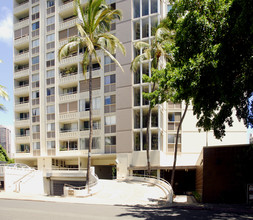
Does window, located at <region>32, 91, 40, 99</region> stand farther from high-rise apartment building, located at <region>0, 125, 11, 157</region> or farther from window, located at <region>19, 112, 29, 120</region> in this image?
high-rise apartment building, located at <region>0, 125, 11, 157</region>

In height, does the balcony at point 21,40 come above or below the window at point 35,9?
below

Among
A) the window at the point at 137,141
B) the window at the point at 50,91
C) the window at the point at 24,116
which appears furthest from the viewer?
the window at the point at 24,116

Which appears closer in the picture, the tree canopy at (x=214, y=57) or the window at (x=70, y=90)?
the tree canopy at (x=214, y=57)

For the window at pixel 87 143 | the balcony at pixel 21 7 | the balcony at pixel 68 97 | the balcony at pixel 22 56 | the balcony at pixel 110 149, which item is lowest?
the balcony at pixel 110 149

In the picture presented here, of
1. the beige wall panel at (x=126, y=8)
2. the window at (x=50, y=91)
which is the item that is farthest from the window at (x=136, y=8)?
the window at (x=50, y=91)

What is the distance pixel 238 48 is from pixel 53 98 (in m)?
A: 29.2

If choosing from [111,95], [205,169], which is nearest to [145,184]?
[205,169]

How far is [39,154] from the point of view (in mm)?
36000

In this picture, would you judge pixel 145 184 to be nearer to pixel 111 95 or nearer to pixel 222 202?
pixel 222 202

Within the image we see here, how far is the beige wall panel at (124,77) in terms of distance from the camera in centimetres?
3088

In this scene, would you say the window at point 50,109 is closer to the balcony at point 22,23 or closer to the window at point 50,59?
the window at point 50,59

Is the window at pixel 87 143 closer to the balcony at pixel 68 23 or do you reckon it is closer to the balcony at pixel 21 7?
the balcony at pixel 68 23

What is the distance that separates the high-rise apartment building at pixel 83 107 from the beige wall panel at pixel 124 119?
12cm

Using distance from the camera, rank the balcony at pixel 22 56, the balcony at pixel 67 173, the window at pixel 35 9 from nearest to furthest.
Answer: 1. the balcony at pixel 67 173
2. the window at pixel 35 9
3. the balcony at pixel 22 56
